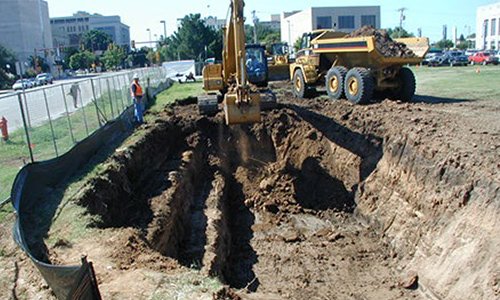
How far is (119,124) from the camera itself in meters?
17.0

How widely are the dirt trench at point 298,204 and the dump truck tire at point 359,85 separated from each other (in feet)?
2.24

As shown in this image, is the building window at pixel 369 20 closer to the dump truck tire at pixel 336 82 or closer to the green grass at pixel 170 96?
the green grass at pixel 170 96

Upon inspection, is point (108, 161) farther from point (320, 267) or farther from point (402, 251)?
point (402, 251)

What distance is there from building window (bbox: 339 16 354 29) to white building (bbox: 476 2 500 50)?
80.2ft

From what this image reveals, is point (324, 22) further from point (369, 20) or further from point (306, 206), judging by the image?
point (306, 206)

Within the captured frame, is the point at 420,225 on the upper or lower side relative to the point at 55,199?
lower

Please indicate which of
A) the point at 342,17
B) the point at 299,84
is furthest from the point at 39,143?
the point at 342,17

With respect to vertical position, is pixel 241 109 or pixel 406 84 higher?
pixel 406 84

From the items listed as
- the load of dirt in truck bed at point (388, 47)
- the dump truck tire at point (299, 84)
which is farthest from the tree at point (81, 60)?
the load of dirt in truck bed at point (388, 47)

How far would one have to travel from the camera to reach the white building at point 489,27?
83438mm

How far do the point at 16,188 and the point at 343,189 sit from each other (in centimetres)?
934

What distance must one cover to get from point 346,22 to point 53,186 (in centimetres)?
8663

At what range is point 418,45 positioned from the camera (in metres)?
17.0

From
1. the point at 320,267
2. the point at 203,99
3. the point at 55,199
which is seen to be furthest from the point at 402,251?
the point at 203,99
